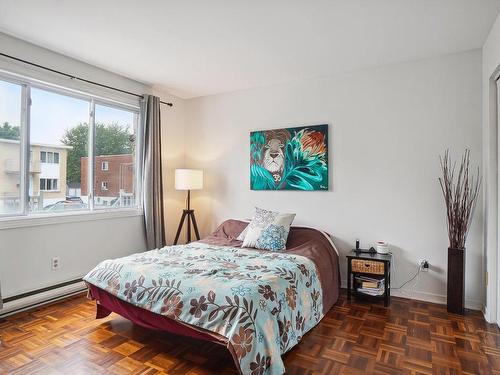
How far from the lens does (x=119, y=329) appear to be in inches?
101

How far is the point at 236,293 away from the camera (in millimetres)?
1968

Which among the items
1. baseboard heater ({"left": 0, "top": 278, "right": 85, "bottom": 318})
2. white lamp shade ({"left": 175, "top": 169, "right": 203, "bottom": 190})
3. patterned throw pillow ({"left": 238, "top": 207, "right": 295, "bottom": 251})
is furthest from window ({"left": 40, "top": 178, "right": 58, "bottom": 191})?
patterned throw pillow ({"left": 238, "top": 207, "right": 295, "bottom": 251})

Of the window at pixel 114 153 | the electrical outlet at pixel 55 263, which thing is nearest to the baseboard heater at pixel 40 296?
the electrical outlet at pixel 55 263

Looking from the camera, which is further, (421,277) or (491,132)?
(421,277)

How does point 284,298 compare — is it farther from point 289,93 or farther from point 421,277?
point 289,93

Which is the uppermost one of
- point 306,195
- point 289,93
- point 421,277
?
point 289,93

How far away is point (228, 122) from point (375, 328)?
311 cm

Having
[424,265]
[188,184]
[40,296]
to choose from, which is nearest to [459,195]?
[424,265]

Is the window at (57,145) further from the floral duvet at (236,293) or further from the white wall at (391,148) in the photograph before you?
the white wall at (391,148)

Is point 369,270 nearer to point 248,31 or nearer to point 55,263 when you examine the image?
point 248,31

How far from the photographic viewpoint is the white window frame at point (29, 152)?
293 cm

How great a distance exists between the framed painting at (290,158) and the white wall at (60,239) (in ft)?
5.44

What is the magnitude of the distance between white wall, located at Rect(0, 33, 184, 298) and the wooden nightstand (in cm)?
261

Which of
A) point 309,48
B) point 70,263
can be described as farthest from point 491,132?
point 70,263
